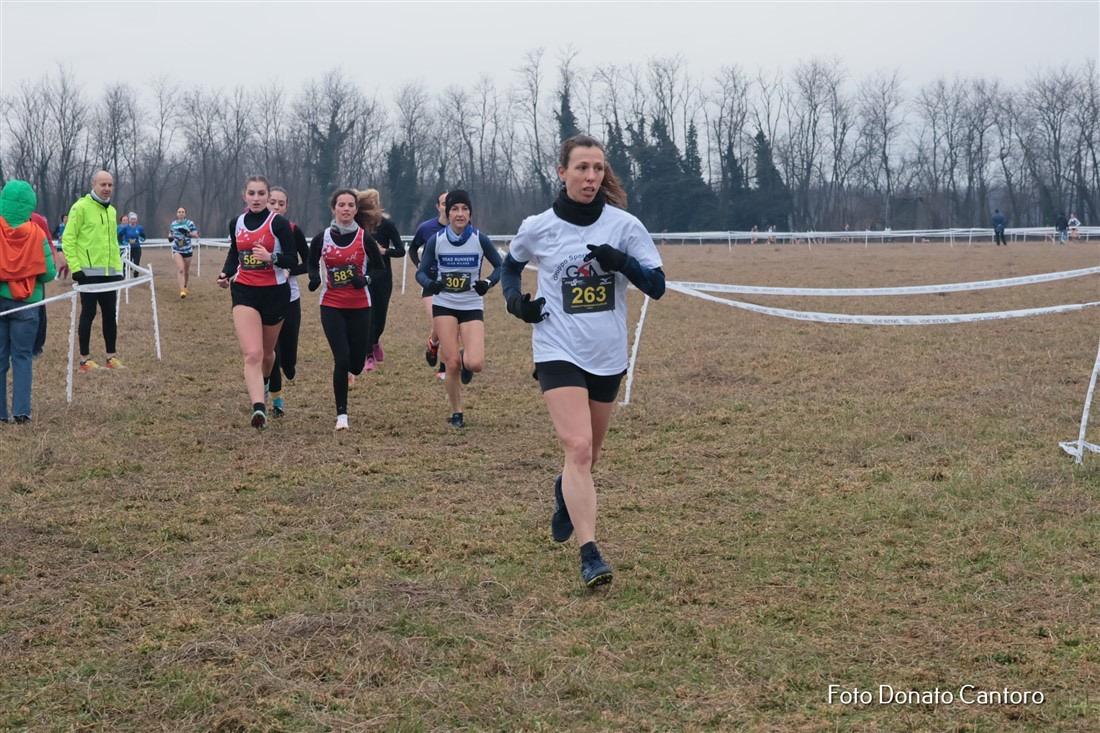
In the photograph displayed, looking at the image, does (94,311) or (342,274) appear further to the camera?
(94,311)

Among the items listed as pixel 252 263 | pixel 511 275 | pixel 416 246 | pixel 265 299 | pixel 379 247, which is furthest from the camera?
pixel 416 246

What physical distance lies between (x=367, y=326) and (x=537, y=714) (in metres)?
6.31

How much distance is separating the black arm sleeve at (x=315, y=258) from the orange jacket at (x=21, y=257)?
248 cm

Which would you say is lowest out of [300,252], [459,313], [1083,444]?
[1083,444]

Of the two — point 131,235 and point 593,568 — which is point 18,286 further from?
point 131,235

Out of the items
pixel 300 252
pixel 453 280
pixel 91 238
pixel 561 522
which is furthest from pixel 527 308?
pixel 91 238

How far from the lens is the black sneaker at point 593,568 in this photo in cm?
526

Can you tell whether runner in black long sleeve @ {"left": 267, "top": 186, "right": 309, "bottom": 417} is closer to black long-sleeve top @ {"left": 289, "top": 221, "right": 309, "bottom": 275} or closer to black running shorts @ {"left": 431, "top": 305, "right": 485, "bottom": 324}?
black long-sleeve top @ {"left": 289, "top": 221, "right": 309, "bottom": 275}

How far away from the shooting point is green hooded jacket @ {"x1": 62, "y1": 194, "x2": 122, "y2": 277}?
488 inches

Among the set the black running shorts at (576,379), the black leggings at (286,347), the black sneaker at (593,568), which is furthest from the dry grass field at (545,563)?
the black running shorts at (576,379)

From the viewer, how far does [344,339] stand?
31.8ft

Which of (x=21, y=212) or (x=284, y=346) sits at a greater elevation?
(x=21, y=212)

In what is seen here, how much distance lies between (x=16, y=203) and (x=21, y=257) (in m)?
0.48

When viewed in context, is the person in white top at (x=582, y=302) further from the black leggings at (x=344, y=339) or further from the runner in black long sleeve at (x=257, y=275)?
the runner in black long sleeve at (x=257, y=275)
